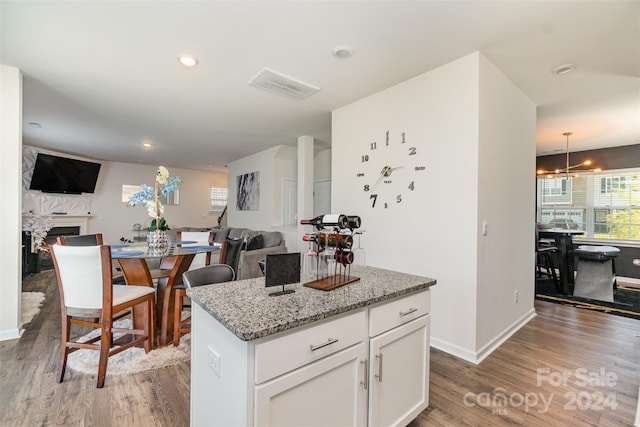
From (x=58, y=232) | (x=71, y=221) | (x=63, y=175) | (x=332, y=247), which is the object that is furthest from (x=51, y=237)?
(x=332, y=247)

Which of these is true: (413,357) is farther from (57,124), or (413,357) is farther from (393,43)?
(57,124)

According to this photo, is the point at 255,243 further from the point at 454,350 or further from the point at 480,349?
the point at 480,349

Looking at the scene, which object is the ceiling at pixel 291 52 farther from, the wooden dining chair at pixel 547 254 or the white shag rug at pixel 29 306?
the white shag rug at pixel 29 306

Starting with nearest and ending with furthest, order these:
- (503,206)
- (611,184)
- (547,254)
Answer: (503,206) → (547,254) → (611,184)

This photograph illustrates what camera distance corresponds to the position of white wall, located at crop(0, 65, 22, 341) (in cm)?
273

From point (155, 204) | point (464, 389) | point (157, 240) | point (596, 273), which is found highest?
point (155, 204)

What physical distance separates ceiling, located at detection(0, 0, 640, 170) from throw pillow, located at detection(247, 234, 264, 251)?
73.0 inches

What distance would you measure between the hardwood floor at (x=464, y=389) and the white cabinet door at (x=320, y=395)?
2.39 feet

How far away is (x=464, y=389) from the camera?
2.05 meters

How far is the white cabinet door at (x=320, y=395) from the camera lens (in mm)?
→ 1027

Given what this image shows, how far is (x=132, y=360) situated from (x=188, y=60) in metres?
2.60

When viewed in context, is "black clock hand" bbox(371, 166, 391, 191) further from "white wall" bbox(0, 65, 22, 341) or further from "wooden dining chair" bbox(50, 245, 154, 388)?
"white wall" bbox(0, 65, 22, 341)

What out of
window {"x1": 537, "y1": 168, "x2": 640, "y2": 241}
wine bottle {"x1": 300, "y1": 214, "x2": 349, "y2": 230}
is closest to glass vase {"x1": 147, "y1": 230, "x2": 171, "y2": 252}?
wine bottle {"x1": 300, "y1": 214, "x2": 349, "y2": 230}

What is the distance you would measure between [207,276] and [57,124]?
4598 millimetres
